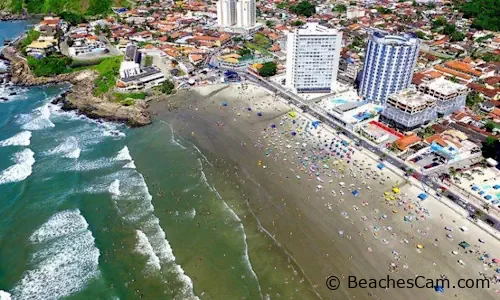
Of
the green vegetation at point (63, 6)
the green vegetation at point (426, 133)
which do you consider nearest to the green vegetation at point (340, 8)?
the green vegetation at point (63, 6)

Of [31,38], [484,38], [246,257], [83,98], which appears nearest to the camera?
[246,257]

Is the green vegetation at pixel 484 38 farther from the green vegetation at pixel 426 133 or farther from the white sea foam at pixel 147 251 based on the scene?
the white sea foam at pixel 147 251

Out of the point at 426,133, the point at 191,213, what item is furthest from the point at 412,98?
the point at 191,213

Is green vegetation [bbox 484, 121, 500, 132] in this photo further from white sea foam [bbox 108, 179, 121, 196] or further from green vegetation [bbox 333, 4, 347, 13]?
green vegetation [bbox 333, 4, 347, 13]

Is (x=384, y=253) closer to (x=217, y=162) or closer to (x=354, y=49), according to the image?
(x=217, y=162)

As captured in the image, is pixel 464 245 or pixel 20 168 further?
pixel 20 168

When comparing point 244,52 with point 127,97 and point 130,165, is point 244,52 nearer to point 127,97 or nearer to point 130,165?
point 127,97

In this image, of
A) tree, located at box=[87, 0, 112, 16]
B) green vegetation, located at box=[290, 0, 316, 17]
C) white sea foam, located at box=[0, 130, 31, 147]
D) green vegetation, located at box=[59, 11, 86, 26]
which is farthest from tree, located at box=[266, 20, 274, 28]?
white sea foam, located at box=[0, 130, 31, 147]
